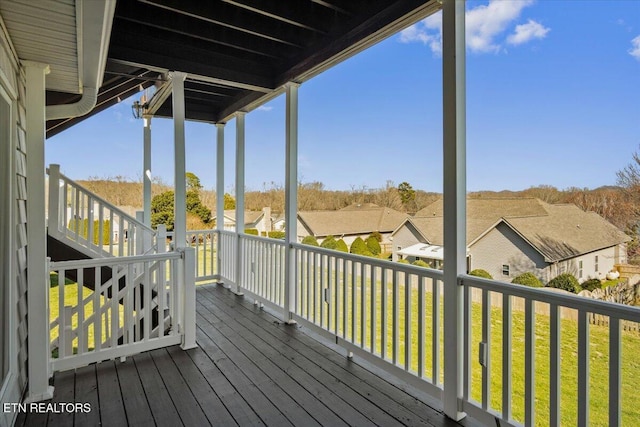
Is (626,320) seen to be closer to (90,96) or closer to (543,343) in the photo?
(543,343)

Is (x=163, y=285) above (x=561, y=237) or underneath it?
underneath

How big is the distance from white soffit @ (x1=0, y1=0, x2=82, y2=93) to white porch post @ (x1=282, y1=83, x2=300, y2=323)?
204 centimetres

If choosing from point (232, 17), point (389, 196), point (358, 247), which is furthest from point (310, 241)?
point (232, 17)

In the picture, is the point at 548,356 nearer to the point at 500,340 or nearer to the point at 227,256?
the point at 500,340

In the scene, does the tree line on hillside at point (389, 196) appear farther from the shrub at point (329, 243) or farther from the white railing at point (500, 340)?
the white railing at point (500, 340)

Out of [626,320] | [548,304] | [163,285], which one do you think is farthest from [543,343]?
[163,285]

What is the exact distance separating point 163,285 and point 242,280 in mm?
1889

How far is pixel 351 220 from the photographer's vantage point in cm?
329

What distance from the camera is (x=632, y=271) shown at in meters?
1.56

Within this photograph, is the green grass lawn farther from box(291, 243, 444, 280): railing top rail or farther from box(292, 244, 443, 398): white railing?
box(291, 243, 444, 280): railing top rail

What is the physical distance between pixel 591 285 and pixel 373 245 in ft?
5.18

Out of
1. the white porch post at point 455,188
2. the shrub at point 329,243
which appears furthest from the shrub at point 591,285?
the shrub at point 329,243

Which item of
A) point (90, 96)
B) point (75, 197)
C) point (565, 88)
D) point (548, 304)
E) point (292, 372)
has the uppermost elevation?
point (90, 96)

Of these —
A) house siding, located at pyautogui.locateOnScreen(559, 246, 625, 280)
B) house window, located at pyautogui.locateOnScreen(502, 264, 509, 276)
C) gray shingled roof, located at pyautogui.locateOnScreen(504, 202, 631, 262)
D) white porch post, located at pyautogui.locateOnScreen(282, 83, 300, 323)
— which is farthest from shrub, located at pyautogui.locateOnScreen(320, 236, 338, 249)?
house siding, located at pyautogui.locateOnScreen(559, 246, 625, 280)
